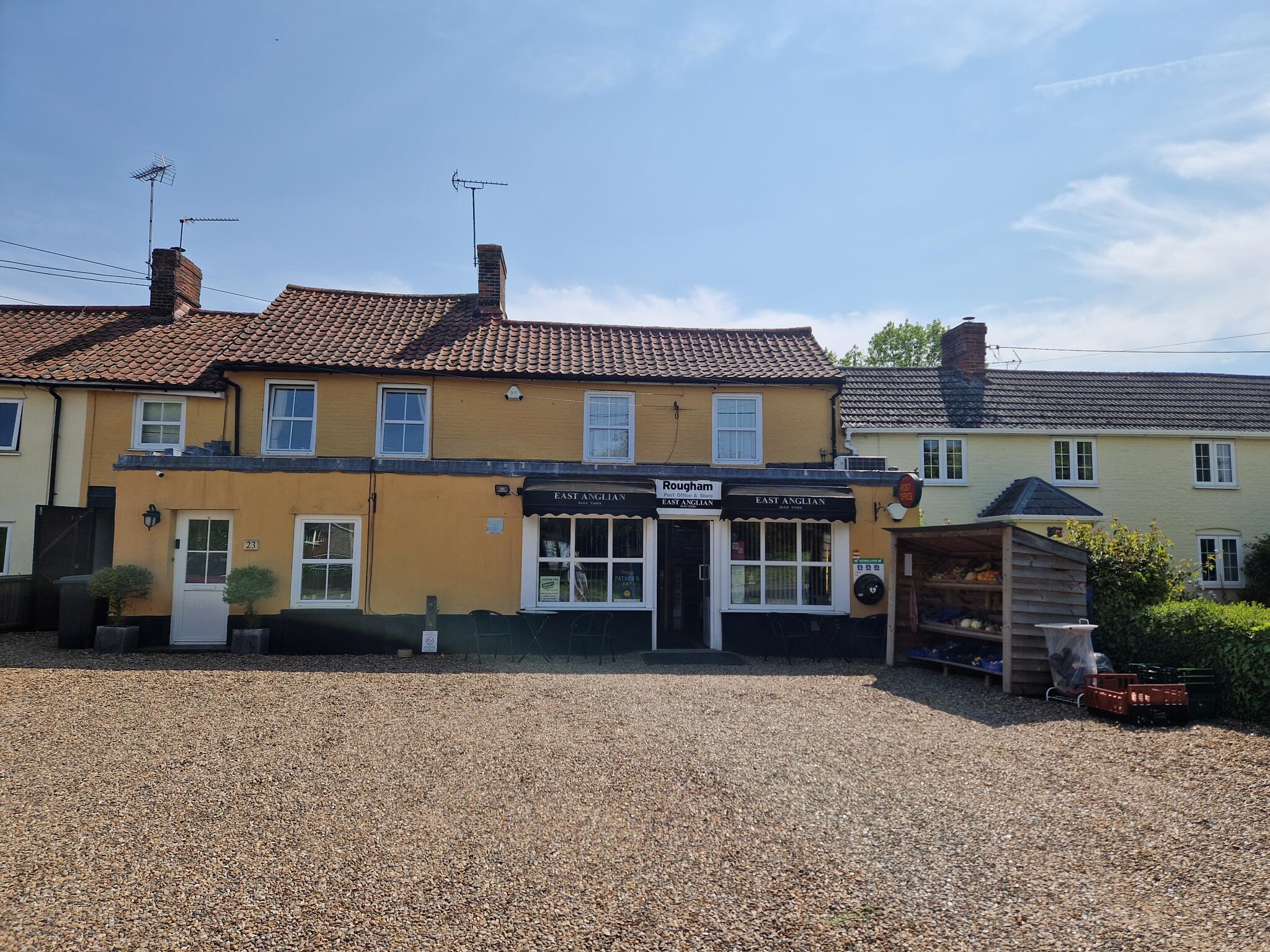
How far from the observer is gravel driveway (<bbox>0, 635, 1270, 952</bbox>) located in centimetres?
425

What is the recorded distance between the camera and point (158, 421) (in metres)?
16.9

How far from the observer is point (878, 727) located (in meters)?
8.77

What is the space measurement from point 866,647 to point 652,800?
8.71m

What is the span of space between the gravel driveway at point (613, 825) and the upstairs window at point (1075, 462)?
16.3 metres

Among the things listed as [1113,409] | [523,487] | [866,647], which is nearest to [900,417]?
[1113,409]

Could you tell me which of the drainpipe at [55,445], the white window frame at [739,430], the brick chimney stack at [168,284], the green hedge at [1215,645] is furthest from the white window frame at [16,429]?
the green hedge at [1215,645]

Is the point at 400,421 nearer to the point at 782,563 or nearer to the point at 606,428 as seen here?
the point at 606,428

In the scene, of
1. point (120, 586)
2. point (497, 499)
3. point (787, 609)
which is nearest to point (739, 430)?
point (787, 609)

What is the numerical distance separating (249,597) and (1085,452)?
77.2 feet

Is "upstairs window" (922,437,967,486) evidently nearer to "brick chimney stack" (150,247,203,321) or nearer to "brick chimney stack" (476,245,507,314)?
"brick chimney stack" (476,245,507,314)

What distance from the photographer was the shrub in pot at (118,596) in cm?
1251

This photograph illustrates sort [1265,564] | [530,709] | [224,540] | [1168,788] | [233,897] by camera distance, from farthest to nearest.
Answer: [1265,564]
[224,540]
[530,709]
[1168,788]
[233,897]

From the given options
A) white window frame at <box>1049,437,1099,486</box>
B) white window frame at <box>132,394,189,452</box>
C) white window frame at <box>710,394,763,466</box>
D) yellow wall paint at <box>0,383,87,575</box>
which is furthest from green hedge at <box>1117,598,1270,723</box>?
yellow wall paint at <box>0,383,87,575</box>

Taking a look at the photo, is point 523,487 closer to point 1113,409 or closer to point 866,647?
point 866,647
